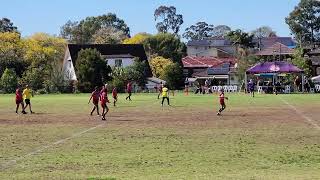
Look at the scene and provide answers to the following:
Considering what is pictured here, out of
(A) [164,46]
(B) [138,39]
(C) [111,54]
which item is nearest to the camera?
(C) [111,54]

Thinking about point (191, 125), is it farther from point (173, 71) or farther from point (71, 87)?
point (173, 71)

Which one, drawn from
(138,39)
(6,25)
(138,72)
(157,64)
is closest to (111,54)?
(157,64)

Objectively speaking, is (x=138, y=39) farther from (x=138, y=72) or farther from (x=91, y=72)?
(x=91, y=72)

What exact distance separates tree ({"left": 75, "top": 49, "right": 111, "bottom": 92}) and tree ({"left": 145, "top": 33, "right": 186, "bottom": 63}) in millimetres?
38589

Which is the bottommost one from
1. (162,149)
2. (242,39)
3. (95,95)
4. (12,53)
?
(162,149)

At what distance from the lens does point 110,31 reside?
144625 millimetres

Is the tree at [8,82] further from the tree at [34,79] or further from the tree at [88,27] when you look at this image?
the tree at [88,27]

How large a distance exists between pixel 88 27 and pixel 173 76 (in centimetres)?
6030

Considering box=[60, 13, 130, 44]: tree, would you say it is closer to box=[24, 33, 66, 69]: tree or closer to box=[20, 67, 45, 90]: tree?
box=[24, 33, 66, 69]: tree

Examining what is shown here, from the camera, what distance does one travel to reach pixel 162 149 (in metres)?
17.4

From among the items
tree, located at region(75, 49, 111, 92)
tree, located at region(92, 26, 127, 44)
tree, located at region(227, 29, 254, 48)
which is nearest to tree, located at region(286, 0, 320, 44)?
tree, located at region(227, 29, 254, 48)

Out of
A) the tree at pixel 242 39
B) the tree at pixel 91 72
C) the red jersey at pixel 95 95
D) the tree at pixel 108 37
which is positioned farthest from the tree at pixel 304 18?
the red jersey at pixel 95 95

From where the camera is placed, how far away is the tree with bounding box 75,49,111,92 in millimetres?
85438

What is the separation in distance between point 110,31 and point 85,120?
380 ft
